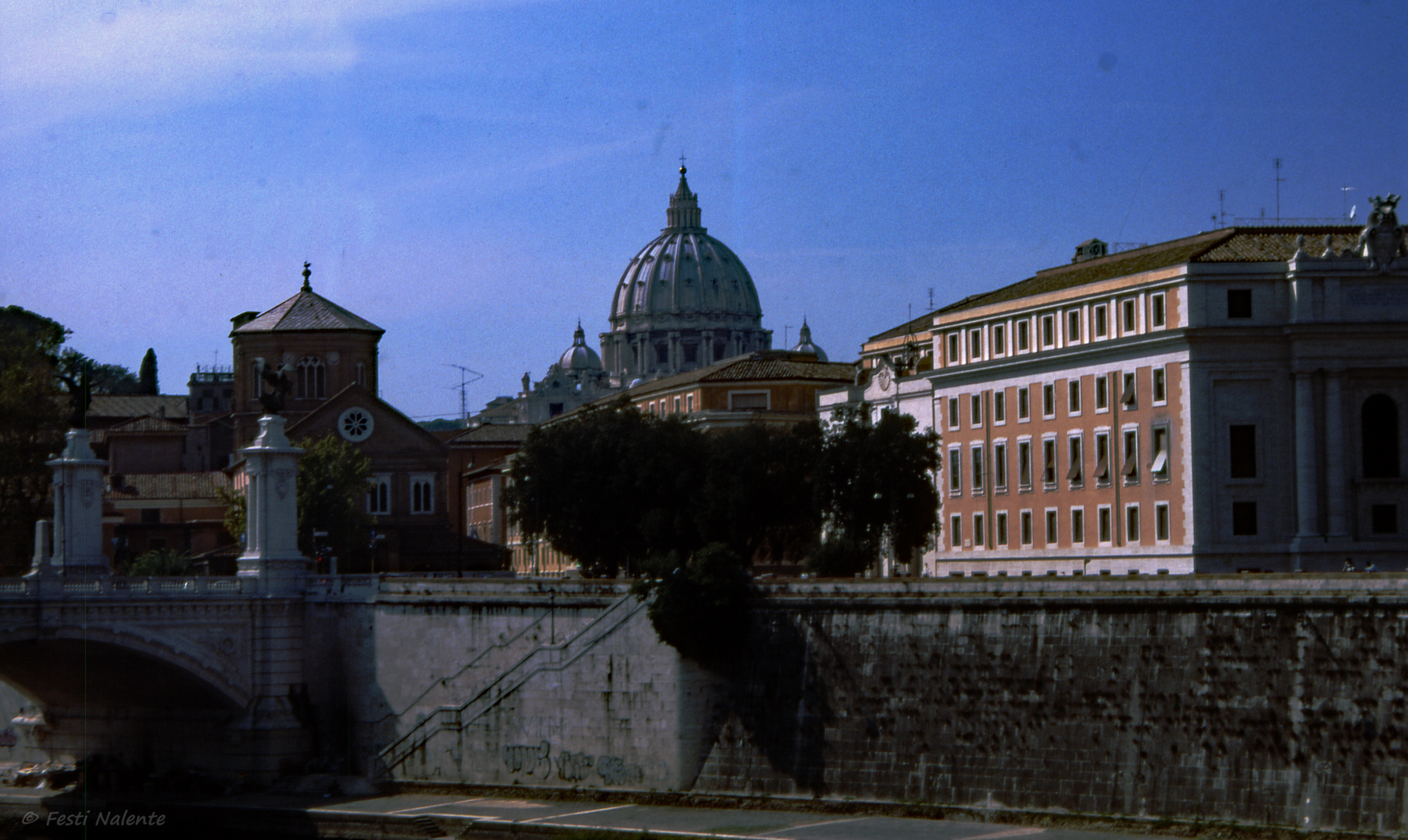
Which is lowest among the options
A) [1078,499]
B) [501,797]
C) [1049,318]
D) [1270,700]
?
[501,797]

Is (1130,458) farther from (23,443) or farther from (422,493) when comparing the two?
(422,493)

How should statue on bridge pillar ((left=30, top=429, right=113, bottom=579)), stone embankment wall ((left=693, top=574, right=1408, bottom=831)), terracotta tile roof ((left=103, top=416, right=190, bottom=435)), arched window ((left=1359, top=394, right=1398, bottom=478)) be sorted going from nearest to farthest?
stone embankment wall ((left=693, top=574, right=1408, bottom=831)), statue on bridge pillar ((left=30, top=429, right=113, bottom=579)), arched window ((left=1359, top=394, right=1398, bottom=478)), terracotta tile roof ((left=103, top=416, right=190, bottom=435))

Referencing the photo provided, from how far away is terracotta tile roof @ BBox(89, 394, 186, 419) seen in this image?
145750 mm

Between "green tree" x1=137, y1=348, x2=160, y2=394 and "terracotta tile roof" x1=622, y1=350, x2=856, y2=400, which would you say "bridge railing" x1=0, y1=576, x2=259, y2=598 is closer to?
"terracotta tile roof" x1=622, y1=350, x2=856, y2=400

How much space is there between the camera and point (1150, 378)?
65438 mm

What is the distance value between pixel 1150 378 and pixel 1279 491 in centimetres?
534

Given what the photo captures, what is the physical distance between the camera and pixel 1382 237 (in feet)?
206

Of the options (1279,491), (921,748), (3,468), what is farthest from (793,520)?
(3,468)

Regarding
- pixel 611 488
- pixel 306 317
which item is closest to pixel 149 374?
pixel 306 317

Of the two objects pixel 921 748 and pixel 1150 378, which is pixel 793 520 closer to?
pixel 1150 378

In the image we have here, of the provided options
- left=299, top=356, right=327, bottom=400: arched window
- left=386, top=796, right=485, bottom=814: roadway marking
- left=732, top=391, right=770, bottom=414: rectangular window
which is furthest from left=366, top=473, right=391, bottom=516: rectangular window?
left=386, top=796, right=485, bottom=814: roadway marking

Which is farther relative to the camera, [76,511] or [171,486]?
[171,486]

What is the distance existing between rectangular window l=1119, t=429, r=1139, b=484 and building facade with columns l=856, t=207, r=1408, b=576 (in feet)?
0.23

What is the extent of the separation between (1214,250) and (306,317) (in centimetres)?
5904
